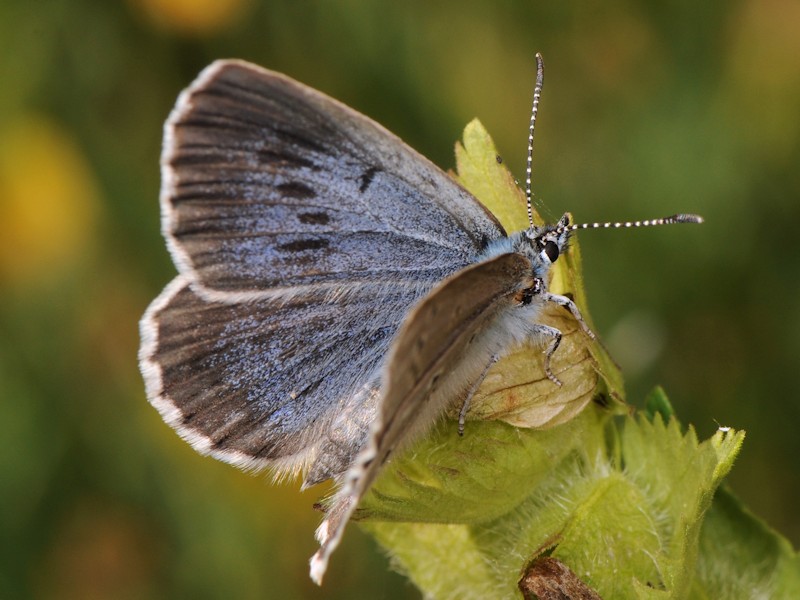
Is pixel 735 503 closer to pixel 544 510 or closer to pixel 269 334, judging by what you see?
pixel 544 510

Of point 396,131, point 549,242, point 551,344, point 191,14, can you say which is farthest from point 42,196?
point 551,344

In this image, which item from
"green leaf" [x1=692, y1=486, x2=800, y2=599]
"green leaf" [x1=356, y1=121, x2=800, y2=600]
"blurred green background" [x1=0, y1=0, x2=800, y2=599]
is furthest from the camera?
"blurred green background" [x1=0, y1=0, x2=800, y2=599]

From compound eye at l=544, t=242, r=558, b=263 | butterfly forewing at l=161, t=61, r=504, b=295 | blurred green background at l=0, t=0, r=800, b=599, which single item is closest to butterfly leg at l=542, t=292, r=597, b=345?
compound eye at l=544, t=242, r=558, b=263

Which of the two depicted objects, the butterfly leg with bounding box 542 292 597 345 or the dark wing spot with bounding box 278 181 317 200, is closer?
the butterfly leg with bounding box 542 292 597 345

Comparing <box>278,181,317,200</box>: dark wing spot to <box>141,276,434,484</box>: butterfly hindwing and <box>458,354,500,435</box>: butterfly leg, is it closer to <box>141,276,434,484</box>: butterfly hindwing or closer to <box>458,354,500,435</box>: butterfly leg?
<box>141,276,434,484</box>: butterfly hindwing

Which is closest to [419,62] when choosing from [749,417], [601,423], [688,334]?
[688,334]

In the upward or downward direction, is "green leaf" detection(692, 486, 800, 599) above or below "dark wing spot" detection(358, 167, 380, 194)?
below

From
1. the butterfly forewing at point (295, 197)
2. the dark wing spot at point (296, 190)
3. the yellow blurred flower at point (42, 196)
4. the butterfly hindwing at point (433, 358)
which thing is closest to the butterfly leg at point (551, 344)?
the butterfly hindwing at point (433, 358)
